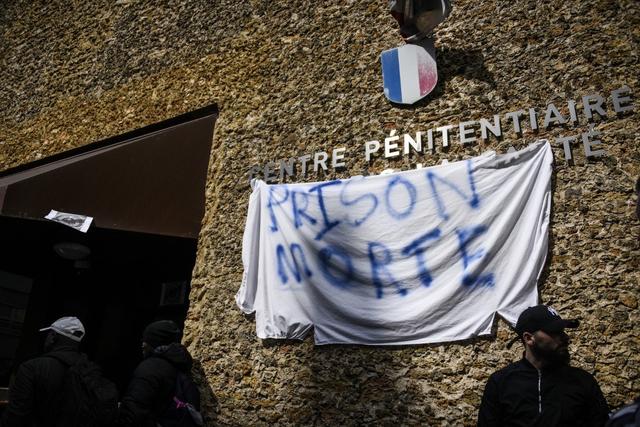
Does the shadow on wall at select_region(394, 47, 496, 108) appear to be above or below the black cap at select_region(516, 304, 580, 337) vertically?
above

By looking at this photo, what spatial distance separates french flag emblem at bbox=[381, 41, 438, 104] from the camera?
4148 mm

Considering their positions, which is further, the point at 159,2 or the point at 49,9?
the point at 49,9

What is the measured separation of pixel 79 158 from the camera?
18.6 ft

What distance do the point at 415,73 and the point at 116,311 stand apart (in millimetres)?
5405

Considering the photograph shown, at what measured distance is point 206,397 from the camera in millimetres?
4000

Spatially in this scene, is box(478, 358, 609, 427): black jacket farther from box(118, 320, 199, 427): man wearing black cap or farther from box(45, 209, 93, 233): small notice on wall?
box(45, 209, 93, 233): small notice on wall

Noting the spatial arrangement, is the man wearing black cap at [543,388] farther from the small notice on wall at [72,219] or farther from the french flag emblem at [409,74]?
the small notice on wall at [72,219]

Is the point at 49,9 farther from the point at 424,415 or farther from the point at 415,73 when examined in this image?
the point at 424,415

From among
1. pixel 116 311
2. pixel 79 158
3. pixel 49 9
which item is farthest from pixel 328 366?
pixel 49 9

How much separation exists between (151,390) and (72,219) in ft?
8.06

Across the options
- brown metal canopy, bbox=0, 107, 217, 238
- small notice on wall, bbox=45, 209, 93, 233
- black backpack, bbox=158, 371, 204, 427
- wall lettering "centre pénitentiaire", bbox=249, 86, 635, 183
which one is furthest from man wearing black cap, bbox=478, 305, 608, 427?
small notice on wall, bbox=45, 209, 93, 233

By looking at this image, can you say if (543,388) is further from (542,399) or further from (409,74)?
(409,74)

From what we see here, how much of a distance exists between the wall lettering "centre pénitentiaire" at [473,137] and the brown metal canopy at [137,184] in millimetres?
794

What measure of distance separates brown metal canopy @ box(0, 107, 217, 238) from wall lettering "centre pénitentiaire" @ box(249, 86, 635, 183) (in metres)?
0.79
